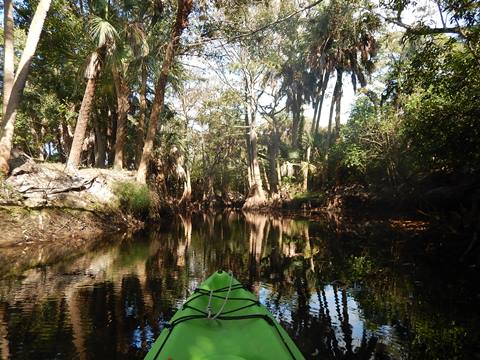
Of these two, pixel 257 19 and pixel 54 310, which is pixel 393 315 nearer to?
pixel 54 310

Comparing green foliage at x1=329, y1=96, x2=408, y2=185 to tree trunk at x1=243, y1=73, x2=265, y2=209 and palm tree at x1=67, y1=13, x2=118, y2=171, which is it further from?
palm tree at x1=67, y1=13, x2=118, y2=171

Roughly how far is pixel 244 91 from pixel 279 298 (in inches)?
1071

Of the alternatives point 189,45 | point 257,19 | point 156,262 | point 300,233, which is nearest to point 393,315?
point 156,262

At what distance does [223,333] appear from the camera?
11.9 ft

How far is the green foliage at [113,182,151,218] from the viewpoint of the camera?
1618cm

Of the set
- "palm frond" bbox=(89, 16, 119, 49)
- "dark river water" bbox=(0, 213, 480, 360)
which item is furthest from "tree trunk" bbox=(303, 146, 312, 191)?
"palm frond" bbox=(89, 16, 119, 49)

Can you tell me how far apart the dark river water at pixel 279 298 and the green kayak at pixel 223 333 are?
3.03ft

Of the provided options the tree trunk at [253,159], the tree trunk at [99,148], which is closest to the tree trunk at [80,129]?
the tree trunk at [99,148]

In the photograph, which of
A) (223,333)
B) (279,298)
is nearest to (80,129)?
(279,298)

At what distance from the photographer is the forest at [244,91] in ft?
35.9

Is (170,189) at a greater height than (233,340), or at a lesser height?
greater

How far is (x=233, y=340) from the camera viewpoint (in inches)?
136

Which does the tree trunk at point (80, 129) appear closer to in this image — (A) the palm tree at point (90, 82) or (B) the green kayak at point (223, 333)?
(A) the palm tree at point (90, 82)

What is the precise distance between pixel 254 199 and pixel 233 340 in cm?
2899
